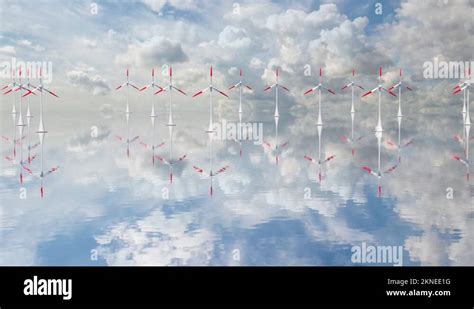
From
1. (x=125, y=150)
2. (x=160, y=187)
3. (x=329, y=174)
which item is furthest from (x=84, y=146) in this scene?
(x=329, y=174)

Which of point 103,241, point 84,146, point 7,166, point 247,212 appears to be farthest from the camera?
point 84,146

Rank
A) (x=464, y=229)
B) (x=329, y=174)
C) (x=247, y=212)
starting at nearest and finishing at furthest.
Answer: (x=464, y=229) < (x=247, y=212) < (x=329, y=174)

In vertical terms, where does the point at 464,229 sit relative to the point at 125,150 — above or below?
below

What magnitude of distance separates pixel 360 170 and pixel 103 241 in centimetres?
1914

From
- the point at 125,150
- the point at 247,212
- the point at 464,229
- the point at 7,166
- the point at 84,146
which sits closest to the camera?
the point at 464,229

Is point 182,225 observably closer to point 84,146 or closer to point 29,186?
point 29,186

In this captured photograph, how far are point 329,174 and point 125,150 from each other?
20449 millimetres

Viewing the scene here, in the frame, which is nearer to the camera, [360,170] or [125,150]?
[360,170]

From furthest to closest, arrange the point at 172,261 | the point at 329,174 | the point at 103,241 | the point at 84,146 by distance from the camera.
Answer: the point at 84,146, the point at 329,174, the point at 103,241, the point at 172,261

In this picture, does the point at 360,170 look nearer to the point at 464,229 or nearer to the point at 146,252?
the point at 464,229

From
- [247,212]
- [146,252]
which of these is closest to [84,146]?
[247,212]

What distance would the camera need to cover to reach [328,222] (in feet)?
57.4

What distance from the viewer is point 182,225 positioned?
56.2 feet

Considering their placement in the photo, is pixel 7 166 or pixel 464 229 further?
pixel 7 166
